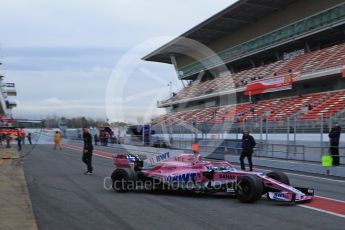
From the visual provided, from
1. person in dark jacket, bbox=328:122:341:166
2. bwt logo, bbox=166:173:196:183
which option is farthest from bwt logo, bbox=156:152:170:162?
person in dark jacket, bbox=328:122:341:166

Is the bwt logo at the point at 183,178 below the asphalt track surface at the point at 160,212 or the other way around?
the other way around

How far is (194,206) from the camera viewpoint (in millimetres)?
9250

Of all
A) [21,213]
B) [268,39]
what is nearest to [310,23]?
[268,39]

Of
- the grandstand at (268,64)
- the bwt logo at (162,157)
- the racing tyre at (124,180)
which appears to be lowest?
the racing tyre at (124,180)

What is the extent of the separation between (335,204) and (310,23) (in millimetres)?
30224

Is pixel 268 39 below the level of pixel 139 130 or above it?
above

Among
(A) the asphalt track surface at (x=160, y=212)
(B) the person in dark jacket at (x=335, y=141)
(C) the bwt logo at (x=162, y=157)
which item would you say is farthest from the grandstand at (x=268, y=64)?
(A) the asphalt track surface at (x=160, y=212)

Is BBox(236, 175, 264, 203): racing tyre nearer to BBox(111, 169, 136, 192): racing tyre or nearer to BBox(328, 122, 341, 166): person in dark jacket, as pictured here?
BBox(111, 169, 136, 192): racing tyre

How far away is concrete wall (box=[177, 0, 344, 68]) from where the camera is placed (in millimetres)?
37562

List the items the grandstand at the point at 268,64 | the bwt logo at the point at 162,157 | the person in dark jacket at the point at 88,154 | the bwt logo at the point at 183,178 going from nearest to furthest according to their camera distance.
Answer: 1. the bwt logo at the point at 183,178
2. the bwt logo at the point at 162,157
3. the person in dark jacket at the point at 88,154
4. the grandstand at the point at 268,64

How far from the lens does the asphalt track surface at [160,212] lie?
7426mm

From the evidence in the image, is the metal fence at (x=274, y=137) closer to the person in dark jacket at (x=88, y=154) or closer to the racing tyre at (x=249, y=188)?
the person in dark jacket at (x=88, y=154)

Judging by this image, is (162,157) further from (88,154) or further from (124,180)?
(88,154)

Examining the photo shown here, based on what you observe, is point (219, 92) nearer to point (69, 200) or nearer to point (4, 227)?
point (69, 200)
